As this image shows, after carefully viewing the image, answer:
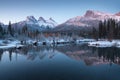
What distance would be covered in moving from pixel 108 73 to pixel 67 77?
652 centimetres

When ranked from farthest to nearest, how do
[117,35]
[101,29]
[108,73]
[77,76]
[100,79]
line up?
[101,29], [117,35], [108,73], [77,76], [100,79]

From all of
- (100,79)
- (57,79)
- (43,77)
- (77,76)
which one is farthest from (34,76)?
(100,79)

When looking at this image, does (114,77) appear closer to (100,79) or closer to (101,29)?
(100,79)

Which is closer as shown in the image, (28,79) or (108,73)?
(28,79)

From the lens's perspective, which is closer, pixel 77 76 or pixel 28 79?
pixel 28 79

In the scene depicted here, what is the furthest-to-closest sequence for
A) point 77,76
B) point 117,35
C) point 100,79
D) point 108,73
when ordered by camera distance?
point 117,35 → point 108,73 → point 77,76 → point 100,79

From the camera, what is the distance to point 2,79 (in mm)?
26312

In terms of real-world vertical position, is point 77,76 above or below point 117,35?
below

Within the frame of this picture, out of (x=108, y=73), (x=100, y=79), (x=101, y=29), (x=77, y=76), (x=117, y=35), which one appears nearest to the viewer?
(x=100, y=79)

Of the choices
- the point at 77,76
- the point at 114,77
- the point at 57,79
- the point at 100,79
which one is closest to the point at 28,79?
the point at 57,79

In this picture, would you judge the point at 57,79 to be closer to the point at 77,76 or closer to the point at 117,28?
the point at 77,76

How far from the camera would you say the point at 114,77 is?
27.0 metres

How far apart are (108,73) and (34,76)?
1056 cm

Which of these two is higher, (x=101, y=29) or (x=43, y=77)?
(x=101, y=29)
